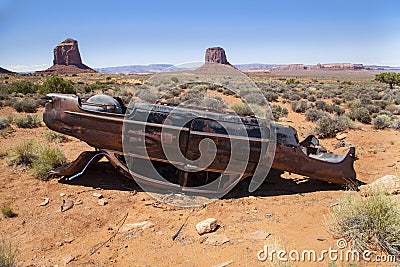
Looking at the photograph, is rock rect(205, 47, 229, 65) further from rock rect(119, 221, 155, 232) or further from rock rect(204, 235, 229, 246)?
rock rect(204, 235, 229, 246)

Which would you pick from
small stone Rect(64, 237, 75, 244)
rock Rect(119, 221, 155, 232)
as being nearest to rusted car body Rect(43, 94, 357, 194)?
rock Rect(119, 221, 155, 232)

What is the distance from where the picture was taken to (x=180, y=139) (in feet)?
16.0

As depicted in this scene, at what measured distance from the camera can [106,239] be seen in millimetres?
3910

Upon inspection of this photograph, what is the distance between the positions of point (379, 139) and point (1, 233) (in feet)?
34.5

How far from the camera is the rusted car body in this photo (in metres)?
4.88

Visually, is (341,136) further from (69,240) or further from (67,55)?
(67,55)

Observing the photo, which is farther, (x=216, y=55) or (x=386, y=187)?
(x=216, y=55)

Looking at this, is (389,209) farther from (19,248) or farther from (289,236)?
(19,248)

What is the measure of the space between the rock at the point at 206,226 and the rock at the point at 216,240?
0.42ft

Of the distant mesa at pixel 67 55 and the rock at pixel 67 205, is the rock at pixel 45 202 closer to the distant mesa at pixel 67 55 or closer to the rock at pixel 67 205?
the rock at pixel 67 205

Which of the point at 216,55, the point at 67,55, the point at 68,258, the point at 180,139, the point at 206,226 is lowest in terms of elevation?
the point at 68,258

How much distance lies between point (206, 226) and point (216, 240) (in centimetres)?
27

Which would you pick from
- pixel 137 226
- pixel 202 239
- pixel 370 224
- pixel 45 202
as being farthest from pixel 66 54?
pixel 370 224

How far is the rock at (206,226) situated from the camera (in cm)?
396
